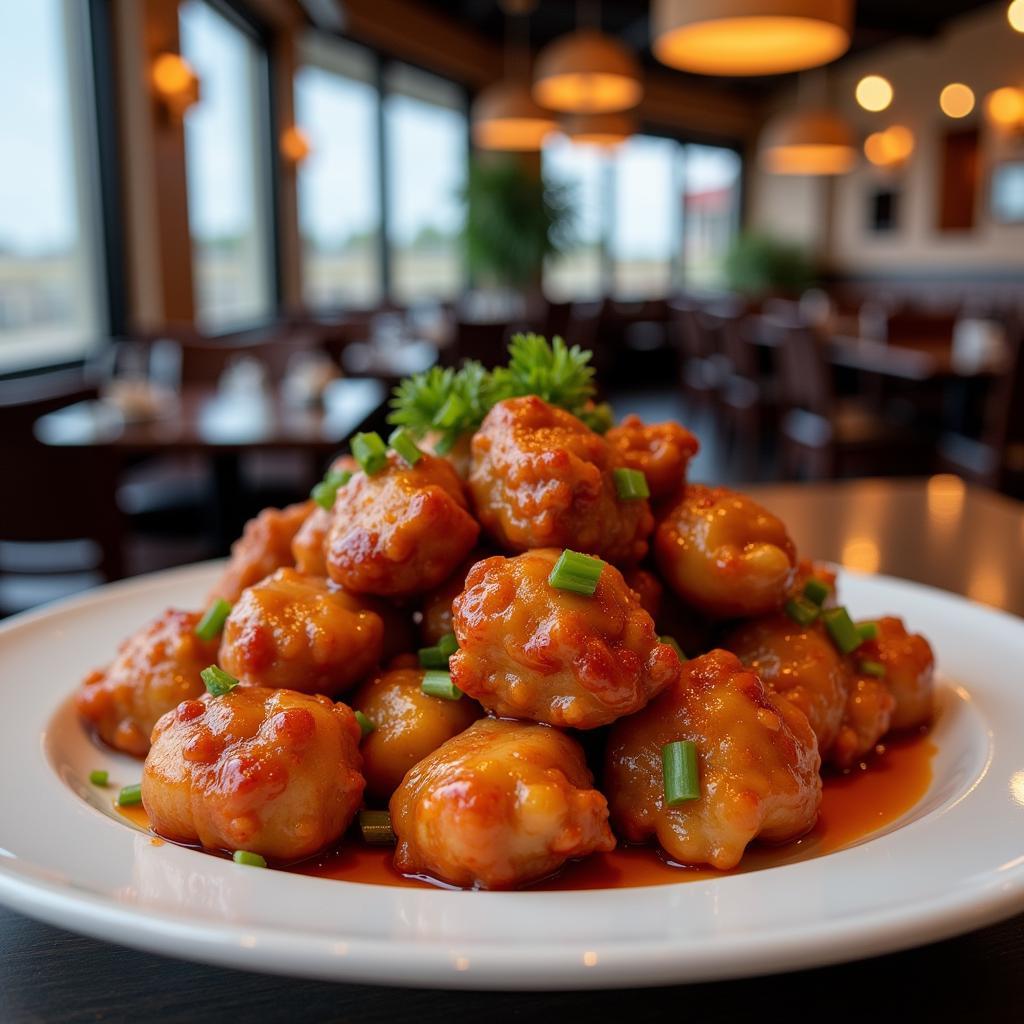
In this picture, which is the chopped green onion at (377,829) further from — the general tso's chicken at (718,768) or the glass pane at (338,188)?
the glass pane at (338,188)

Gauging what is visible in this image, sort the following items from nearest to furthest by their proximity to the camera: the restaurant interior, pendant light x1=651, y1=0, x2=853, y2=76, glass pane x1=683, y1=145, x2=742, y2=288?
pendant light x1=651, y1=0, x2=853, y2=76 → the restaurant interior → glass pane x1=683, y1=145, x2=742, y2=288


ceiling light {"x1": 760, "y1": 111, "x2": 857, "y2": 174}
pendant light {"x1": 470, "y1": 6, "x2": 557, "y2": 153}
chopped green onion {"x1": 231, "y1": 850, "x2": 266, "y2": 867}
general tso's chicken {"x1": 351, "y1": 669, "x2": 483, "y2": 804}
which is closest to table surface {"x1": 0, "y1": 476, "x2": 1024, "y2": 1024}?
chopped green onion {"x1": 231, "y1": 850, "x2": 266, "y2": 867}

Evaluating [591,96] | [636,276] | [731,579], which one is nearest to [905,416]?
[591,96]

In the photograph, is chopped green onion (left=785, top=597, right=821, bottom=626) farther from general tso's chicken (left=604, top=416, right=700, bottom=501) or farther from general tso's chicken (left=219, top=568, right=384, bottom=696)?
general tso's chicken (left=219, top=568, right=384, bottom=696)

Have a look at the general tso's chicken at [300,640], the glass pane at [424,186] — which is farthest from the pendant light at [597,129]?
the general tso's chicken at [300,640]

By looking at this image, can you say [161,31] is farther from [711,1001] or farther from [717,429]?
[711,1001]

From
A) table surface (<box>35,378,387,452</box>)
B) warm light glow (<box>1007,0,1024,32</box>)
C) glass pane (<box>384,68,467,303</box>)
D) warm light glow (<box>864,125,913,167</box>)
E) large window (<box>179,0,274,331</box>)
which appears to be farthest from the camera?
warm light glow (<box>864,125,913,167</box>)

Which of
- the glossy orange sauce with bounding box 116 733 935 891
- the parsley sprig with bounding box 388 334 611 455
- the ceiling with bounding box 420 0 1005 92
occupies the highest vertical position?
the ceiling with bounding box 420 0 1005 92
